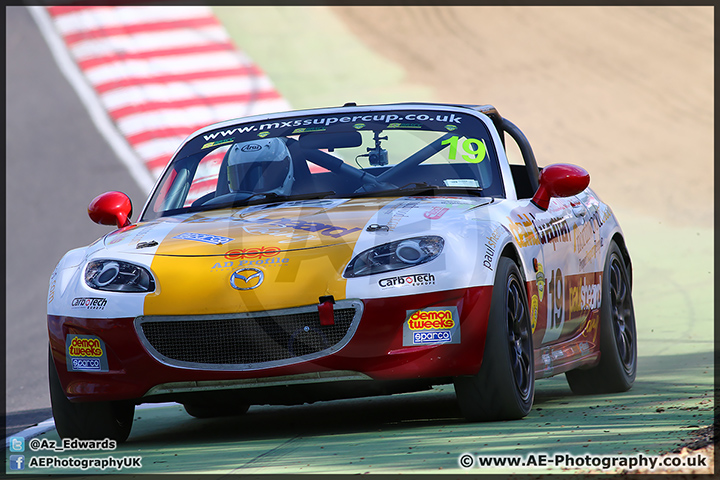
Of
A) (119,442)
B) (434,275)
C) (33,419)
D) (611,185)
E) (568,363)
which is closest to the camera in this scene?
(434,275)

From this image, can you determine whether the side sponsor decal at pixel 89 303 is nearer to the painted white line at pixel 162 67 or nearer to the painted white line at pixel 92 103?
the painted white line at pixel 92 103

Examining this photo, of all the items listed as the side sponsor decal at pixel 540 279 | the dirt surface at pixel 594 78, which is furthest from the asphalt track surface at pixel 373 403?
the dirt surface at pixel 594 78

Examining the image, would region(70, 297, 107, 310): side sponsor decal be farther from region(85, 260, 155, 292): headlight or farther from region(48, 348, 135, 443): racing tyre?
region(48, 348, 135, 443): racing tyre

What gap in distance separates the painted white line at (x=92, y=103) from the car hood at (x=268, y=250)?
10.8 m

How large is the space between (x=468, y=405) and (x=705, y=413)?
108cm

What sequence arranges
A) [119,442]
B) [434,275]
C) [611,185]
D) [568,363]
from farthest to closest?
[611,185] → [568,363] → [119,442] → [434,275]

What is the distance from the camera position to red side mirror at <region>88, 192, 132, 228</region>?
637 cm

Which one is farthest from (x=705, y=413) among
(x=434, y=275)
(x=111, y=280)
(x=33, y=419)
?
(x=33, y=419)

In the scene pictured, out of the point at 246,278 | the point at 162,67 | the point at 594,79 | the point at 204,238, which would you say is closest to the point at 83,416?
the point at 204,238

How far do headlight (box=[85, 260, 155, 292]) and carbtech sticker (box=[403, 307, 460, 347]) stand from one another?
1.14 metres

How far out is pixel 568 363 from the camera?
6.58 m

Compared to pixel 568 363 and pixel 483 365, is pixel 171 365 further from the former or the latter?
pixel 568 363

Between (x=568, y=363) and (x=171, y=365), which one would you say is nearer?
(x=171, y=365)

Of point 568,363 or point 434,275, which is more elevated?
point 434,275
